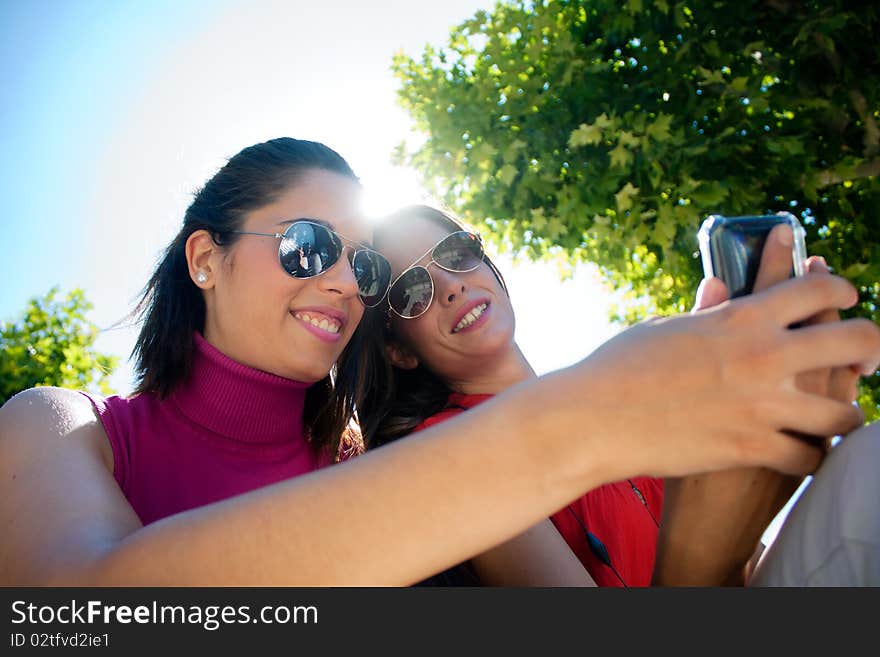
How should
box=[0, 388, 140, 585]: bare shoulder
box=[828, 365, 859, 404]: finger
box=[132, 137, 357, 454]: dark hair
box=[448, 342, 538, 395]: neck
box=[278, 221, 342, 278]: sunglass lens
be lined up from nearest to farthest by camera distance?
box=[828, 365, 859, 404]: finger, box=[0, 388, 140, 585]: bare shoulder, box=[278, 221, 342, 278]: sunglass lens, box=[132, 137, 357, 454]: dark hair, box=[448, 342, 538, 395]: neck

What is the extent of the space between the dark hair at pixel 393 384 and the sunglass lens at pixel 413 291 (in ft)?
0.48

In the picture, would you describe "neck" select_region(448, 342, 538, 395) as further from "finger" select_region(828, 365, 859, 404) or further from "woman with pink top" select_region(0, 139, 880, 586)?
"finger" select_region(828, 365, 859, 404)

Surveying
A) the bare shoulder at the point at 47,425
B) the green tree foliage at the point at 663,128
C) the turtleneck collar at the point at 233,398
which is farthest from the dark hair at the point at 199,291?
the green tree foliage at the point at 663,128

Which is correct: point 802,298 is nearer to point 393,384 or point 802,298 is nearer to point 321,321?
point 321,321

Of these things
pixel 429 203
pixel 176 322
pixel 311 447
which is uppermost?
pixel 429 203

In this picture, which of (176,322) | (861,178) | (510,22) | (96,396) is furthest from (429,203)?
(861,178)

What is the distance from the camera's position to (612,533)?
2.03m

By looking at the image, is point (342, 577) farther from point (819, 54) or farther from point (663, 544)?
point (819, 54)

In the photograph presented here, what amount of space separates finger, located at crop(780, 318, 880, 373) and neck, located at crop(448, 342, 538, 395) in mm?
1794

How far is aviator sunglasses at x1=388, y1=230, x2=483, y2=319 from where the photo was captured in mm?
2555

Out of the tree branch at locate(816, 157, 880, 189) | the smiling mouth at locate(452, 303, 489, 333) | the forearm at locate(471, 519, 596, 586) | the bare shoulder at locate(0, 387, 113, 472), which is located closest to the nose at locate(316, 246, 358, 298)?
the smiling mouth at locate(452, 303, 489, 333)

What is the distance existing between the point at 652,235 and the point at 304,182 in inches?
124
